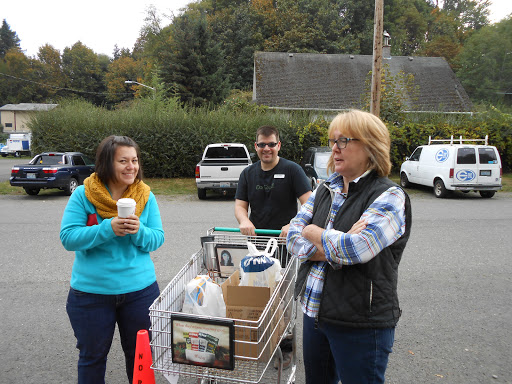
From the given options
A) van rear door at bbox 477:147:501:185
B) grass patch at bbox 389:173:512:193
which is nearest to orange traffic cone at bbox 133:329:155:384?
van rear door at bbox 477:147:501:185

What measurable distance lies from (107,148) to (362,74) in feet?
109

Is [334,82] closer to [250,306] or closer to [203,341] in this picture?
[250,306]

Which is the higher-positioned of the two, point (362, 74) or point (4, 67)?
point (4, 67)

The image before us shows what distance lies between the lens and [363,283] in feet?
6.70

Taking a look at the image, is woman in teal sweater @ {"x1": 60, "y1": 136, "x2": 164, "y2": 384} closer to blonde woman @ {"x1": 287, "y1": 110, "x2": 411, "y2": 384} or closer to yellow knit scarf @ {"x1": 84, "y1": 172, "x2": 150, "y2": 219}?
yellow knit scarf @ {"x1": 84, "y1": 172, "x2": 150, "y2": 219}

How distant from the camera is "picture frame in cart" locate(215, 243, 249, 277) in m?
3.24

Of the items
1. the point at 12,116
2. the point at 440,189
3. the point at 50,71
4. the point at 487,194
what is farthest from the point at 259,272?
the point at 50,71

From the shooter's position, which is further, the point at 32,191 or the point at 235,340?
the point at 32,191

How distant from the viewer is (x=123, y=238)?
2707 millimetres

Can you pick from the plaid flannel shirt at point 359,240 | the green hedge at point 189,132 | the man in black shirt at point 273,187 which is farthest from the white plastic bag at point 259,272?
the green hedge at point 189,132

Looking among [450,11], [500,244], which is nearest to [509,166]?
[500,244]

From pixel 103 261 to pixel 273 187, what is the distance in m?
1.91

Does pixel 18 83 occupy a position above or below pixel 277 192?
above

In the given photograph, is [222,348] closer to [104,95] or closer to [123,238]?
[123,238]
